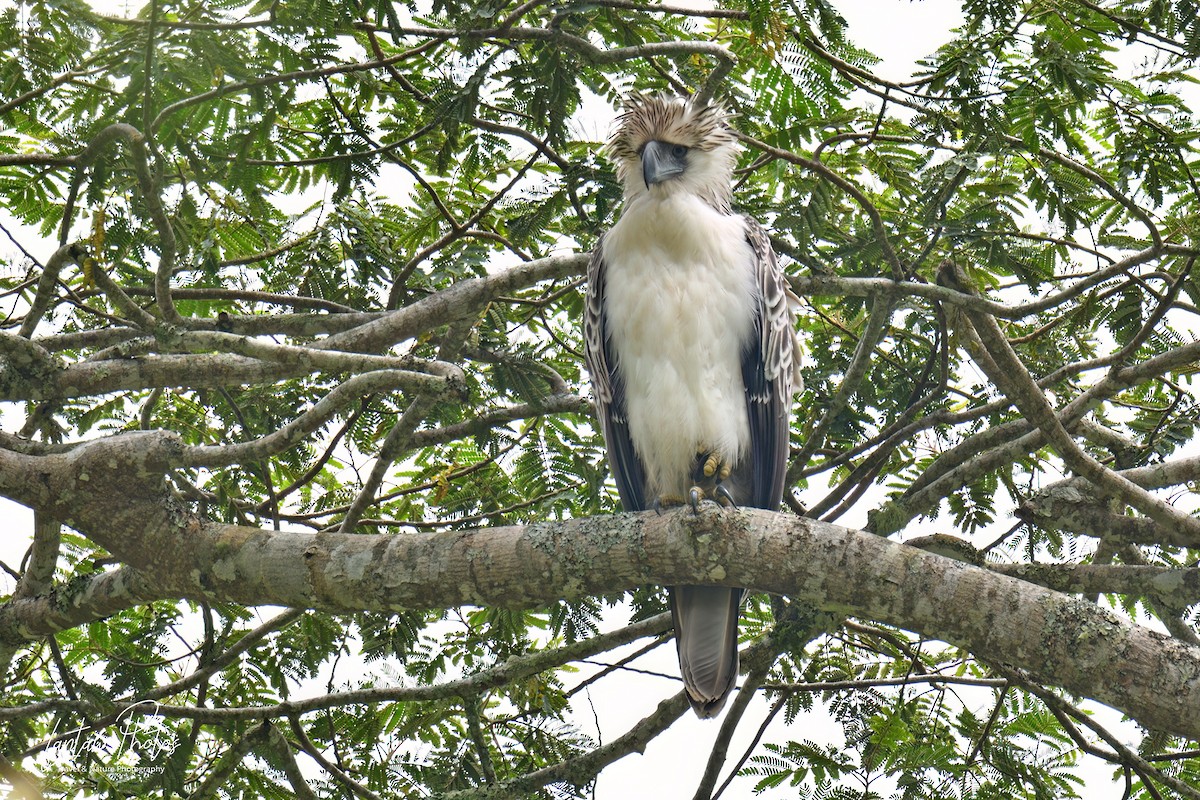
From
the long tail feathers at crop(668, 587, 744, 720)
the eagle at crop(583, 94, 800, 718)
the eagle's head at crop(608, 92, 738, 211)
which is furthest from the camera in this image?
the eagle's head at crop(608, 92, 738, 211)

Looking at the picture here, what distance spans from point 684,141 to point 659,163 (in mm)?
217

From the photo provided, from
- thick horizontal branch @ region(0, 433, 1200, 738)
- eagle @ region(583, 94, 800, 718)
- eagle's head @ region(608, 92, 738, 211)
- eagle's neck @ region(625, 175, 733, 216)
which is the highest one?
eagle's head @ region(608, 92, 738, 211)

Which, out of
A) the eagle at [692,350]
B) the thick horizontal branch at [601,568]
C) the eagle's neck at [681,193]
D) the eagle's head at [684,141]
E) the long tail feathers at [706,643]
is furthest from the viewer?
the eagle's head at [684,141]

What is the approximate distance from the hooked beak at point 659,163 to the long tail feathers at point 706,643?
1863 millimetres

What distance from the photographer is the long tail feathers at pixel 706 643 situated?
4.35 m

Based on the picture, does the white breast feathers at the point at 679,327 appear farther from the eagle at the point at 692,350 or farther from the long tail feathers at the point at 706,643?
the long tail feathers at the point at 706,643

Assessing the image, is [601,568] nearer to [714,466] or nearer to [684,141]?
[714,466]

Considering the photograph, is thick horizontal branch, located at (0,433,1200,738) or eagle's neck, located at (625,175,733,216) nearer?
thick horizontal branch, located at (0,433,1200,738)

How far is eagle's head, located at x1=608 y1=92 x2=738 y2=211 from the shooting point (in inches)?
199

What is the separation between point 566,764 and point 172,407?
9.99ft

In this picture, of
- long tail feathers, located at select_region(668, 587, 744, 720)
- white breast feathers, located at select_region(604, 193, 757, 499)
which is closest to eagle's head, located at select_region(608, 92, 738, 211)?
white breast feathers, located at select_region(604, 193, 757, 499)

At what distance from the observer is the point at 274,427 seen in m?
5.45

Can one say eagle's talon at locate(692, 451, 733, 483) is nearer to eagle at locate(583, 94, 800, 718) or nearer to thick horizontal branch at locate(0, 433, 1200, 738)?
eagle at locate(583, 94, 800, 718)

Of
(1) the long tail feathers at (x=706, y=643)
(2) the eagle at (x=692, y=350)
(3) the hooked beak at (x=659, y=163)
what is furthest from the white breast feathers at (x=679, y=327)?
(1) the long tail feathers at (x=706, y=643)
